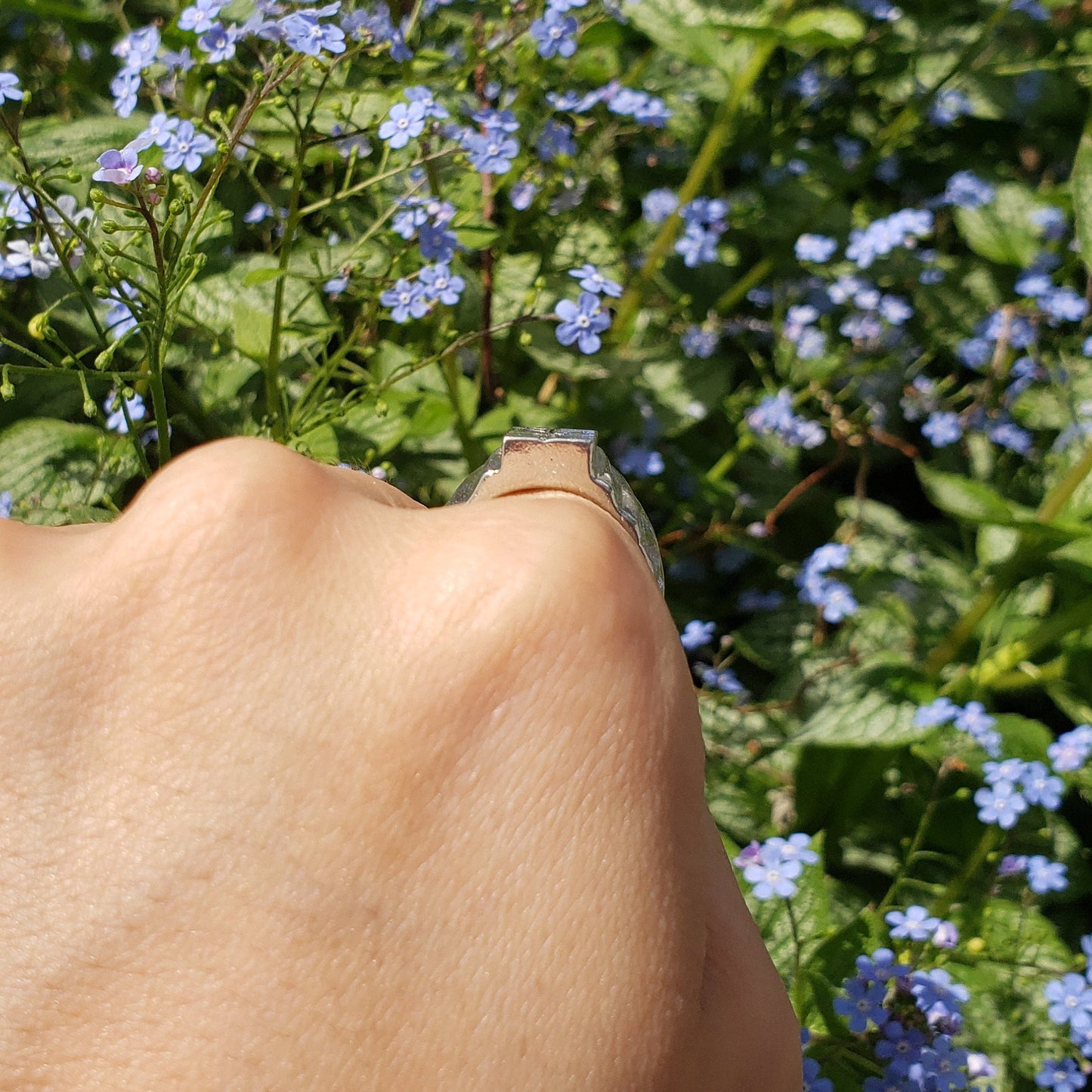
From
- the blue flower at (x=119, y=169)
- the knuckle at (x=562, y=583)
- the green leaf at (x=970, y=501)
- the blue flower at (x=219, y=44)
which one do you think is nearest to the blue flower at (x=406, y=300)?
the blue flower at (x=219, y=44)

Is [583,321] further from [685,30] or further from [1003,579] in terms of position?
[1003,579]

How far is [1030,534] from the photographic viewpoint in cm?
188

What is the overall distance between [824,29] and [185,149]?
4.06 feet

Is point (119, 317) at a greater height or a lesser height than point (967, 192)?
greater

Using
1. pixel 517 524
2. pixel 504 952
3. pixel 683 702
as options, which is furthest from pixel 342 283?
pixel 504 952

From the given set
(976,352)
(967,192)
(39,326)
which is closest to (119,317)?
(39,326)

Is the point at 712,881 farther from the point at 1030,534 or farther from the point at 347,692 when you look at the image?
A: the point at 1030,534

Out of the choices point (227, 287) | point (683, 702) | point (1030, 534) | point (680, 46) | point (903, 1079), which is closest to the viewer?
point (683, 702)

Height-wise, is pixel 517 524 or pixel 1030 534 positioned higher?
pixel 517 524

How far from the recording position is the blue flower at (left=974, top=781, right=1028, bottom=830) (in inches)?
67.5

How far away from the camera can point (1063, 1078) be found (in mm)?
1567

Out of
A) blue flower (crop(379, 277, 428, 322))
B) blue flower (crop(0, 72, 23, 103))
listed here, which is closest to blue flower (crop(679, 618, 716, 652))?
blue flower (crop(379, 277, 428, 322))

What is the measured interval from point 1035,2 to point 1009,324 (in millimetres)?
865

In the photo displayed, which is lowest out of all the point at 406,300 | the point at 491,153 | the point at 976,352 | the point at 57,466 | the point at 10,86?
the point at 976,352
